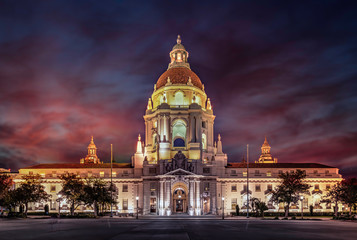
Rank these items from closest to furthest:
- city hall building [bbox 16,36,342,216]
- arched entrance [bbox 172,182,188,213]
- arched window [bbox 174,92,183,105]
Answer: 1. city hall building [bbox 16,36,342,216]
2. arched entrance [bbox 172,182,188,213]
3. arched window [bbox 174,92,183,105]

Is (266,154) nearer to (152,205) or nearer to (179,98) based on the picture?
(179,98)

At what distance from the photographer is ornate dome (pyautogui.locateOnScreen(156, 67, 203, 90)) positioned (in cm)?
12219

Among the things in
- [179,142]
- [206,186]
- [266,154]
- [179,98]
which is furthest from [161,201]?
[266,154]

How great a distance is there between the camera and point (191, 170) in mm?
104812

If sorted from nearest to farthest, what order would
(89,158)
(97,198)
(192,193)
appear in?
(97,198), (192,193), (89,158)

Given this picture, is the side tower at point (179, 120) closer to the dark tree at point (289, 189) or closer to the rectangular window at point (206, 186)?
the rectangular window at point (206, 186)

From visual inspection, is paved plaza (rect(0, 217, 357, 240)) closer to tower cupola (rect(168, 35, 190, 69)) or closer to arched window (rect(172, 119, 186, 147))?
arched window (rect(172, 119, 186, 147))

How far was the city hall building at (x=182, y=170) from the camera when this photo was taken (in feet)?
344

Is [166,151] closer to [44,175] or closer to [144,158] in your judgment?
[144,158]

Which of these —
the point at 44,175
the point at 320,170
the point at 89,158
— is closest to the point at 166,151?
the point at 44,175

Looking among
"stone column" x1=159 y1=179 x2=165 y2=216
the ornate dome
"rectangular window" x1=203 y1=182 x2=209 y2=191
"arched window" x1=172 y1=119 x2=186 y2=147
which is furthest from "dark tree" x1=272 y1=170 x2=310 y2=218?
the ornate dome

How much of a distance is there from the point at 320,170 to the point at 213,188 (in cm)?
3391

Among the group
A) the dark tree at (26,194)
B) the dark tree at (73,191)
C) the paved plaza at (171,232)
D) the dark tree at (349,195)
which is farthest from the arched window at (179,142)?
the paved plaza at (171,232)

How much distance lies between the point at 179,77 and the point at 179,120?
14.1 metres
